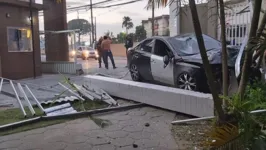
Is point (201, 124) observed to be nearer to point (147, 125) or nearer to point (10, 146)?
point (147, 125)

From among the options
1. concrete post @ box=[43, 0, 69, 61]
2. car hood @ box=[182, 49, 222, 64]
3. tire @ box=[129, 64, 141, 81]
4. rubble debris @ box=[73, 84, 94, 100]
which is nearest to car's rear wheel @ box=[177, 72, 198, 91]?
car hood @ box=[182, 49, 222, 64]

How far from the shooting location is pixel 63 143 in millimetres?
4742

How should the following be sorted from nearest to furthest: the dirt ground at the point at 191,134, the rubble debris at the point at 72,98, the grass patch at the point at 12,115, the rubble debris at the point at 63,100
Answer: the dirt ground at the point at 191,134
the grass patch at the point at 12,115
the rubble debris at the point at 72,98
the rubble debris at the point at 63,100

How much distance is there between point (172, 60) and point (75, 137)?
3560mm

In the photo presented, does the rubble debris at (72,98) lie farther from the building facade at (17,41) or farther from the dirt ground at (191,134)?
the building facade at (17,41)

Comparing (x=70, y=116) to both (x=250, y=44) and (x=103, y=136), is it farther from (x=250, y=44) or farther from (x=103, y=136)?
(x=250, y=44)

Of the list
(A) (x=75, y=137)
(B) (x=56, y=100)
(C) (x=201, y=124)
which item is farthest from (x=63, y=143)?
(B) (x=56, y=100)

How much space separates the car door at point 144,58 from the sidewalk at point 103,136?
9.26ft

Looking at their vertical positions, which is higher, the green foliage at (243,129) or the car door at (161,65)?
the car door at (161,65)

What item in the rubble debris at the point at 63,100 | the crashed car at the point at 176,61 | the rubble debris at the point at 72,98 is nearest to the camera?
the rubble debris at the point at 72,98

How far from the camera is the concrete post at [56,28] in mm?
16797

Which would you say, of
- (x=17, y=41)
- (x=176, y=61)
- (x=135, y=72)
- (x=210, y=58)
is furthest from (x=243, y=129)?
(x=17, y=41)

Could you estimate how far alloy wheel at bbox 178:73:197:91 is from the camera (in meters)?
7.03

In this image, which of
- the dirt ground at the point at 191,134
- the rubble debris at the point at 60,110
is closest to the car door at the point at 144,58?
the rubble debris at the point at 60,110
